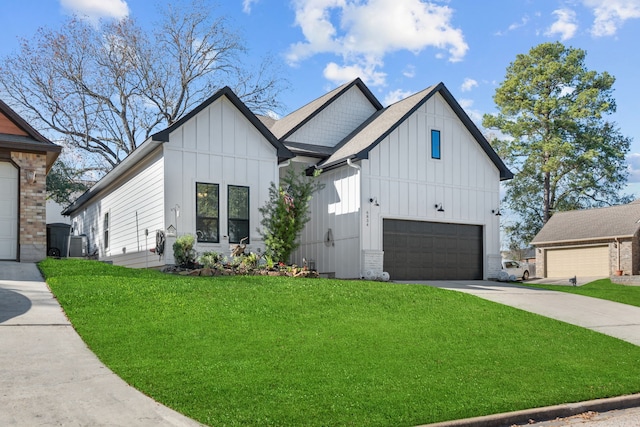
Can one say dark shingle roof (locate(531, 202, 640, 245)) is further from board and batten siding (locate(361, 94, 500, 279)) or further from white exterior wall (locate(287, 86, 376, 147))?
white exterior wall (locate(287, 86, 376, 147))

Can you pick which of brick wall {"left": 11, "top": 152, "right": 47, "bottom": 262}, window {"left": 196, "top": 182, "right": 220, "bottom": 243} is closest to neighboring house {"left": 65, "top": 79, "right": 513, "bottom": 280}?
window {"left": 196, "top": 182, "right": 220, "bottom": 243}

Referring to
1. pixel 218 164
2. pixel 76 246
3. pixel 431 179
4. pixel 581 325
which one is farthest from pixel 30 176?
pixel 581 325

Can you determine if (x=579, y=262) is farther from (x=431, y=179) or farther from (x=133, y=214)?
(x=133, y=214)

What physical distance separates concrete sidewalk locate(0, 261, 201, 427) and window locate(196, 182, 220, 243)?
8.79 meters

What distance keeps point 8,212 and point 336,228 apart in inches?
405

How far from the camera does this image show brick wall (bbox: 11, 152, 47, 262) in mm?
16094

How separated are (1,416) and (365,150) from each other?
15.7 m

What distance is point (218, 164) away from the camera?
737 inches

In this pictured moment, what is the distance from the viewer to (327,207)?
22188 millimetres

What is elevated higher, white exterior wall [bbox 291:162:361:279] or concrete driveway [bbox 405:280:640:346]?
white exterior wall [bbox 291:162:361:279]

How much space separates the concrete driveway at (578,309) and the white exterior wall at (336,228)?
4.37 metres

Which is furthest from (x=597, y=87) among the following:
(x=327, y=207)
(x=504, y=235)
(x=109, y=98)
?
(x=109, y=98)

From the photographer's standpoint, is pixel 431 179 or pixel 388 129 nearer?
pixel 388 129

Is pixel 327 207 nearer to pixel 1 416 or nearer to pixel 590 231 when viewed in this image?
pixel 1 416
